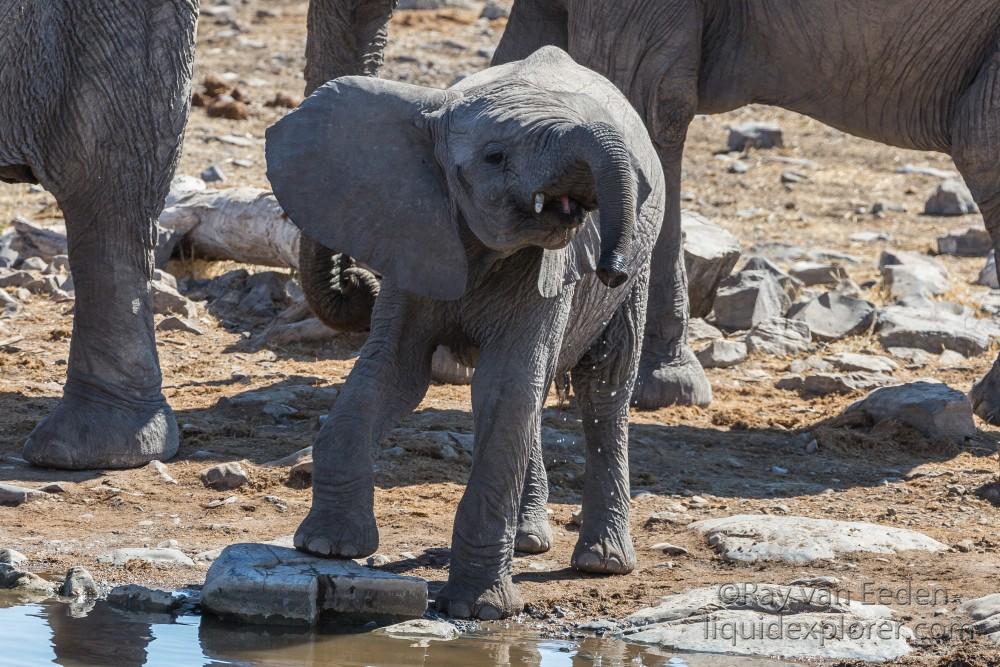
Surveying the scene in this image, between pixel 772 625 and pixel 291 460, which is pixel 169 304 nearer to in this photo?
pixel 291 460

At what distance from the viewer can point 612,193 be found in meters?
4.09

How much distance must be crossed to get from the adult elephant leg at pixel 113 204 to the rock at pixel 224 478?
0.28m

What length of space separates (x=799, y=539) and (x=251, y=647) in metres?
1.89

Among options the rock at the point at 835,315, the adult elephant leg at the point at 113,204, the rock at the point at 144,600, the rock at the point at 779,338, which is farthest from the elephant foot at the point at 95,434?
the rock at the point at 835,315

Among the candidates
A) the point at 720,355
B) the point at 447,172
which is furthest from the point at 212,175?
the point at 447,172

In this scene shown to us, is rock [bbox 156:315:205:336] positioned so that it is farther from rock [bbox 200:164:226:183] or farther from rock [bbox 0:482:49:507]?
rock [bbox 200:164:226:183]

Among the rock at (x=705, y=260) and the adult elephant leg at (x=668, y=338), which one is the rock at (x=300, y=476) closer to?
the adult elephant leg at (x=668, y=338)

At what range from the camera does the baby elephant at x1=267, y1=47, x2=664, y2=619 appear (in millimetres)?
4449

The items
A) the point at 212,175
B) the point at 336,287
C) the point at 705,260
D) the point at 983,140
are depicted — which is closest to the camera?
the point at 336,287

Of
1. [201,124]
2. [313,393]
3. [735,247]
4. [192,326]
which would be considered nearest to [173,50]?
[313,393]

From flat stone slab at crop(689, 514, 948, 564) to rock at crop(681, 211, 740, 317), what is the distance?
285cm

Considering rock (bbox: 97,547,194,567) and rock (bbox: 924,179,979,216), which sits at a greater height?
rock (bbox: 924,179,979,216)

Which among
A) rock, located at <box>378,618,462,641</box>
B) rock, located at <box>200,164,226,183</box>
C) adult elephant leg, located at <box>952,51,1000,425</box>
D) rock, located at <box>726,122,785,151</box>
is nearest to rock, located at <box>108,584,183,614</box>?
rock, located at <box>378,618,462,641</box>

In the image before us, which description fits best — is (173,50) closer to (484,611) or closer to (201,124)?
(484,611)
